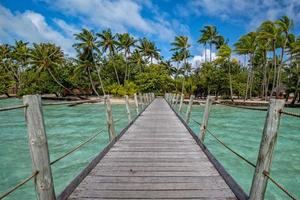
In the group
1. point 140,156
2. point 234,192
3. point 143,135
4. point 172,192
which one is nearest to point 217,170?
point 234,192

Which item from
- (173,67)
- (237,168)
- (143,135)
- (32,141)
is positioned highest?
(173,67)

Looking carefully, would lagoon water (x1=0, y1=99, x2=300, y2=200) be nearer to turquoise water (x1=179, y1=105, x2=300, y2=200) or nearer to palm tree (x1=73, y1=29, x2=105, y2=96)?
turquoise water (x1=179, y1=105, x2=300, y2=200)

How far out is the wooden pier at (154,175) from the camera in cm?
260

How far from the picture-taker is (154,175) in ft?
10.3

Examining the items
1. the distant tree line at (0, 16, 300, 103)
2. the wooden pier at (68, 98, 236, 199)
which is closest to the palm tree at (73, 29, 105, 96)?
the distant tree line at (0, 16, 300, 103)

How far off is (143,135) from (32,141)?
157 inches

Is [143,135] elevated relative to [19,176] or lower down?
elevated

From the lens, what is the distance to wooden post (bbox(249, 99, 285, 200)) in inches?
82.0

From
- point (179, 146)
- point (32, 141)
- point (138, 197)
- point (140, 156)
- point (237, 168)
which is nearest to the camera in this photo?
point (32, 141)

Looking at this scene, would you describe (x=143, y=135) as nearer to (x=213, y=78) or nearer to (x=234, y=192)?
(x=234, y=192)

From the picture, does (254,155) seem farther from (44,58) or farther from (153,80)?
(44,58)

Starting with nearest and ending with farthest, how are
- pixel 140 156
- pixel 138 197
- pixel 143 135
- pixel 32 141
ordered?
pixel 32 141 < pixel 138 197 < pixel 140 156 < pixel 143 135

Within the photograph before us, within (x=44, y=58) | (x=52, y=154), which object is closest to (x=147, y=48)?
(x=44, y=58)

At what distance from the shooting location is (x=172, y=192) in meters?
2.63
